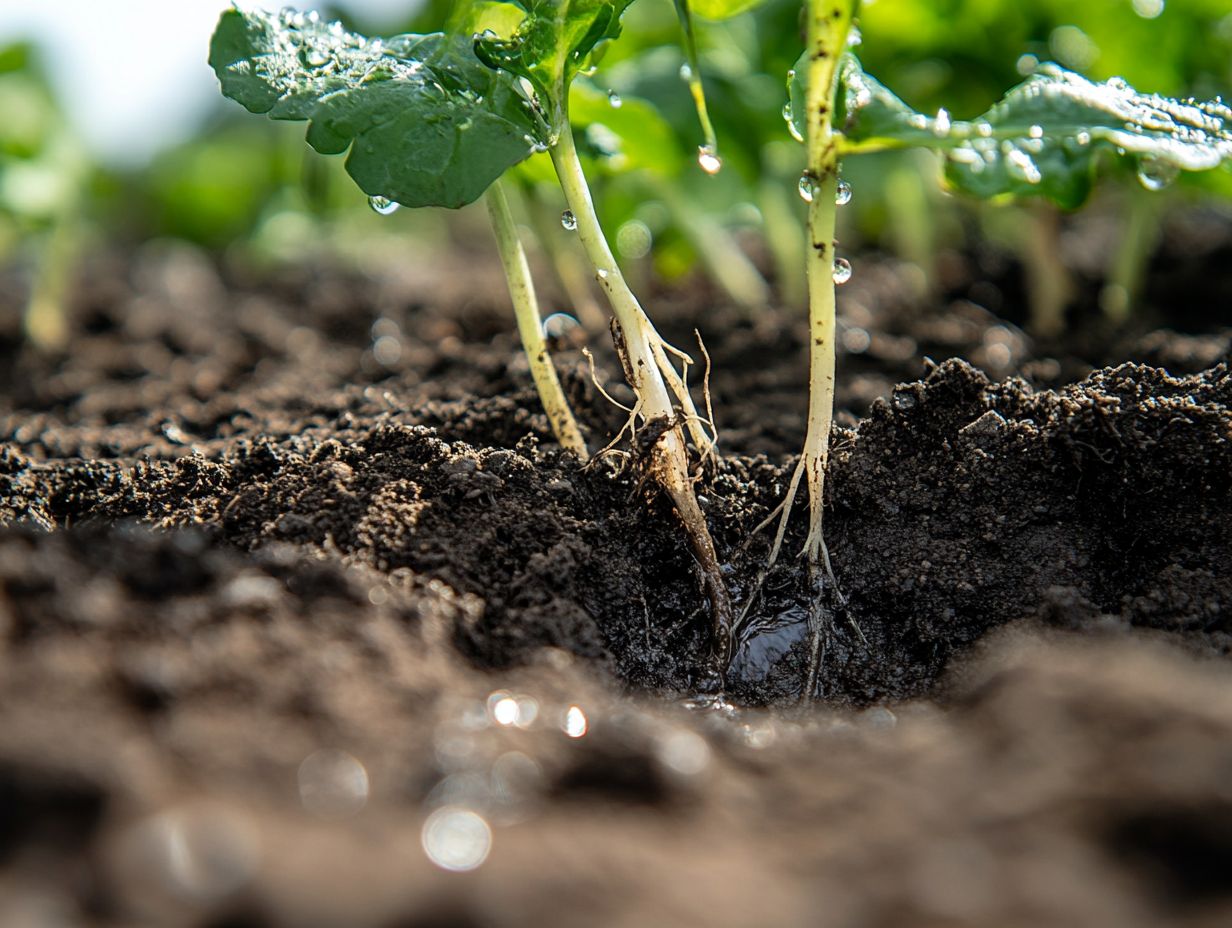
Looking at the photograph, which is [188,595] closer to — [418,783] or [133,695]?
[133,695]

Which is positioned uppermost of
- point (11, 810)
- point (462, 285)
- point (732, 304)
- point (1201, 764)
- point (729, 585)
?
point (462, 285)

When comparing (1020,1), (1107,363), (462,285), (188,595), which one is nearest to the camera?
(188,595)

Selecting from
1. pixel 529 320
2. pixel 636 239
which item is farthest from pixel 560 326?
pixel 636 239

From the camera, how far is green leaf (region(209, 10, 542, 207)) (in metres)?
1.32

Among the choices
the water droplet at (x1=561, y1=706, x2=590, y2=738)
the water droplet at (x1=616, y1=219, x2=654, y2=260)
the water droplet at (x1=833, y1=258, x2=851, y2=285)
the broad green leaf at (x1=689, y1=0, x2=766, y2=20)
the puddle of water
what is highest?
the water droplet at (x1=616, y1=219, x2=654, y2=260)

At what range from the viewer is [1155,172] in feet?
5.05

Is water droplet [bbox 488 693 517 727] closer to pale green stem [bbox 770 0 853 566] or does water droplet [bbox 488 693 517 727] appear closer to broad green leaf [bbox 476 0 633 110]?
pale green stem [bbox 770 0 853 566]

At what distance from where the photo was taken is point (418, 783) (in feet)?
2.93

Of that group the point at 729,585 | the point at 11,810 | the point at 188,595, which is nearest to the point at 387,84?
the point at 188,595

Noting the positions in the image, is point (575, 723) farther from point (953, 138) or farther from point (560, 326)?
point (560, 326)

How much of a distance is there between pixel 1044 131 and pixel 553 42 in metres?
0.65

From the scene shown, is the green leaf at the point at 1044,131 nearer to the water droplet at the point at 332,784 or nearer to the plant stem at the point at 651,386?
the plant stem at the point at 651,386

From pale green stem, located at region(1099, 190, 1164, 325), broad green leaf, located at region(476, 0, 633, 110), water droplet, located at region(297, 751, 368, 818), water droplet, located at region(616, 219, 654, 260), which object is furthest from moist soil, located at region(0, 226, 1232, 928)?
water droplet, located at region(616, 219, 654, 260)

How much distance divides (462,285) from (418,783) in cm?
280
